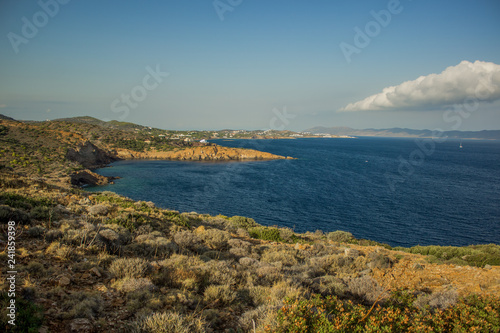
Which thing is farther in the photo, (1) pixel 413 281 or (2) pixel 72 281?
(1) pixel 413 281

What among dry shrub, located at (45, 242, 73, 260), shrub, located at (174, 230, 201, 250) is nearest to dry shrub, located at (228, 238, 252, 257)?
shrub, located at (174, 230, 201, 250)

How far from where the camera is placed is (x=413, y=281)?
9.64m

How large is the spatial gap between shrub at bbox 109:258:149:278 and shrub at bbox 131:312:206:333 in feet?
7.03

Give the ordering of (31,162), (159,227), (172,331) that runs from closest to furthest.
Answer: (172,331) < (159,227) < (31,162)

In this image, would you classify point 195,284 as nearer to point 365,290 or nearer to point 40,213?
point 365,290

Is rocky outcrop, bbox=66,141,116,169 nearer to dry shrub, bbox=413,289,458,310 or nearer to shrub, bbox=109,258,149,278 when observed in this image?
shrub, bbox=109,258,149,278

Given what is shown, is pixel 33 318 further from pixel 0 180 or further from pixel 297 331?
pixel 0 180

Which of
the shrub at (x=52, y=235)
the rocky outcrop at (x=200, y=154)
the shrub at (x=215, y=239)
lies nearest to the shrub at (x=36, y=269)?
the shrub at (x=52, y=235)

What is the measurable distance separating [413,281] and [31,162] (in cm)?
6555

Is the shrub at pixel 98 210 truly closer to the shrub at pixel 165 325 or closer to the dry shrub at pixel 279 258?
the dry shrub at pixel 279 258

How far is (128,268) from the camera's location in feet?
20.7

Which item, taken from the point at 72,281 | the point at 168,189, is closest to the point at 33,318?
the point at 72,281

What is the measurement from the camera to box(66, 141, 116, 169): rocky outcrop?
2563 inches

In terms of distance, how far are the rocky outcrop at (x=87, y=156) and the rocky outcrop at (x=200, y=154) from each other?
632 inches
